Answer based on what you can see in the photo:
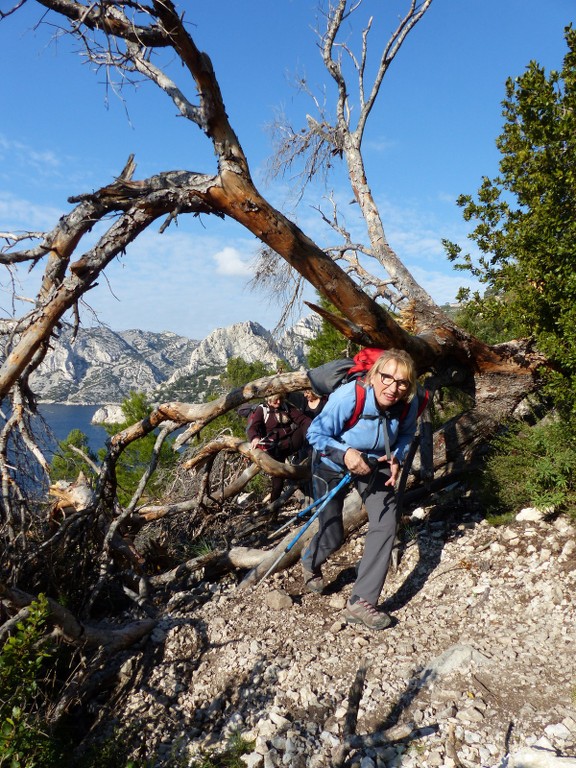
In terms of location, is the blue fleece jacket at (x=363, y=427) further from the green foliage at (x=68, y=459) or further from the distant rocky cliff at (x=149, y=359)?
the green foliage at (x=68, y=459)

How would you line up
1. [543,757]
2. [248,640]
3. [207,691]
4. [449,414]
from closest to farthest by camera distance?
[543,757]
[207,691]
[248,640]
[449,414]

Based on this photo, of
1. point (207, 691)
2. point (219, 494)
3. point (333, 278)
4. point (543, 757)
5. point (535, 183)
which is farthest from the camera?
point (219, 494)

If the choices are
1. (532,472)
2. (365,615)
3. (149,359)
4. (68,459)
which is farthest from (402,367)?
(149,359)

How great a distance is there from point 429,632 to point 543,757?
132cm

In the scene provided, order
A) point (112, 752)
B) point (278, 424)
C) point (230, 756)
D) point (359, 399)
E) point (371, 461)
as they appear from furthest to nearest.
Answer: point (278, 424), point (371, 461), point (359, 399), point (112, 752), point (230, 756)

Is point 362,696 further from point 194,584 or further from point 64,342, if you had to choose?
point 64,342

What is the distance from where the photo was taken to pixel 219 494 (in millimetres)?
6215

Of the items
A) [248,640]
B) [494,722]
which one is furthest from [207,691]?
[494,722]

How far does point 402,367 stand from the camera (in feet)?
10.7

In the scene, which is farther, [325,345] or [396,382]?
[325,345]

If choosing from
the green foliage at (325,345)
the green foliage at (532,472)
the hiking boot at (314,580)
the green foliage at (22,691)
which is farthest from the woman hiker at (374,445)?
the green foliage at (325,345)

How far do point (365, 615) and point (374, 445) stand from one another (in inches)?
50.5

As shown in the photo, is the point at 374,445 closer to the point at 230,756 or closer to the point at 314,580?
the point at 314,580

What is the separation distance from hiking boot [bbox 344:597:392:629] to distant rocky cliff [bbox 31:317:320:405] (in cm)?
256
